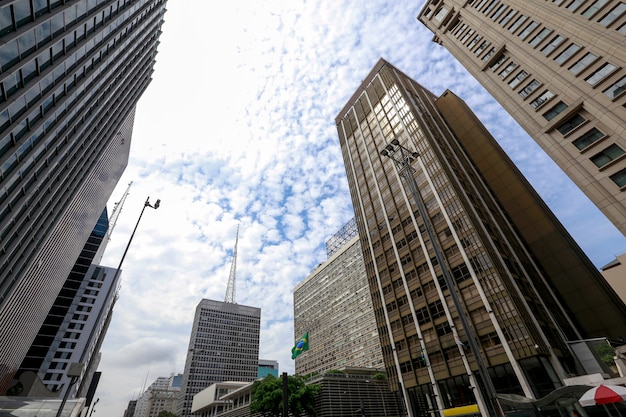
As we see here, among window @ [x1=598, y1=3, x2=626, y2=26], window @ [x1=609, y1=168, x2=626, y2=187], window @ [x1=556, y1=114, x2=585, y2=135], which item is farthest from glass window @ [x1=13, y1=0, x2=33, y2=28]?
window @ [x1=598, y1=3, x2=626, y2=26]

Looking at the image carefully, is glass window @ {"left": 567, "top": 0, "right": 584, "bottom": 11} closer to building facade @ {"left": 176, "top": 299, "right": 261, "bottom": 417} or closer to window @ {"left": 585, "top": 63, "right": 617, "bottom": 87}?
window @ {"left": 585, "top": 63, "right": 617, "bottom": 87}

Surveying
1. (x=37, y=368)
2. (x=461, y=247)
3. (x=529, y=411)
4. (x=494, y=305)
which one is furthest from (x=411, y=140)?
(x=37, y=368)

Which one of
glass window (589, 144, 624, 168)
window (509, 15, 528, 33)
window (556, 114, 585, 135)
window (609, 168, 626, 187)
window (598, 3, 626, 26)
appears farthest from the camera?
window (509, 15, 528, 33)

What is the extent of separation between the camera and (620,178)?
2733 cm

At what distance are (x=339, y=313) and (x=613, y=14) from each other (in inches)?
3421

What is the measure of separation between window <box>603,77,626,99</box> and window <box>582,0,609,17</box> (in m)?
8.25

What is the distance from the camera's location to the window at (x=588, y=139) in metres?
29.6

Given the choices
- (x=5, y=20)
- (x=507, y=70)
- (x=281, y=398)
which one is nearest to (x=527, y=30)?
(x=507, y=70)

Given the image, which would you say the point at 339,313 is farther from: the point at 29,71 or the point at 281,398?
the point at 29,71

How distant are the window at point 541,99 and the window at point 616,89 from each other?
5.15 meters

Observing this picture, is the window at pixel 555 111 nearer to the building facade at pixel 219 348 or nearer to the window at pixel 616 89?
the window at pixel 616 89

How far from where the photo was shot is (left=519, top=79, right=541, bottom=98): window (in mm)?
35875

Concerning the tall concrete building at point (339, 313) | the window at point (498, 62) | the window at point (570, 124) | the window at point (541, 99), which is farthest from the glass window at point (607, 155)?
the tall concrete building at point (339, 313)

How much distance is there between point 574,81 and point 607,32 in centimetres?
448
